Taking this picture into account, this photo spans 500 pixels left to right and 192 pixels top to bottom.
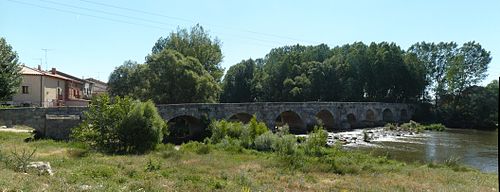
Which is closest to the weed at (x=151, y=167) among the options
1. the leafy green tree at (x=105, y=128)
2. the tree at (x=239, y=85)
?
the leafy green tree at (x=105, y=128)

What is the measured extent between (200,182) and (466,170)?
15.5 metres

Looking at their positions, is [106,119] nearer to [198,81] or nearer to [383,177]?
[383,177]

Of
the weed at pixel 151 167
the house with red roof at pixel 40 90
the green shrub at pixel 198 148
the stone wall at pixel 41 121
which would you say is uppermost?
the house with red roof at pixel 40 90

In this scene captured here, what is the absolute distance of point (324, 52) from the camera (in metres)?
92.4

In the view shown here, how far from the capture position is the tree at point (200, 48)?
59.0 m

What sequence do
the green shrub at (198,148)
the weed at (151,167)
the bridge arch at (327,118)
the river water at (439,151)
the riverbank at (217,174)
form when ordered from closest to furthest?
the riverbank at (217,174) → the weed at (151,167) → the green shrub at (198,148) → the river water at (439,151) → the bridge arch at (327,118)

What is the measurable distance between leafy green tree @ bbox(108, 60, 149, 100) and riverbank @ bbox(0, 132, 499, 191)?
22.6 meters

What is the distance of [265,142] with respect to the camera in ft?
94.2

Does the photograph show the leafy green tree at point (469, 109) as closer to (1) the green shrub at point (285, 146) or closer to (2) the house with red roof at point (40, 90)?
(1) the green shrub at point (285, 146)

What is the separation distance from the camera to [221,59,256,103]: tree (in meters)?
88.6

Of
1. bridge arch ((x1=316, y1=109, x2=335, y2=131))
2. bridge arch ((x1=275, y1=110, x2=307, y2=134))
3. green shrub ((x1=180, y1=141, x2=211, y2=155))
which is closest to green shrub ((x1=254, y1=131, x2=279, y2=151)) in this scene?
green shrub ((x1=180, y1=141, x2=211, y2=155))

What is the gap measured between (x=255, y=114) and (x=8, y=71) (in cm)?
2443

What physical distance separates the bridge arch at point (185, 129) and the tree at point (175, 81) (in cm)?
401

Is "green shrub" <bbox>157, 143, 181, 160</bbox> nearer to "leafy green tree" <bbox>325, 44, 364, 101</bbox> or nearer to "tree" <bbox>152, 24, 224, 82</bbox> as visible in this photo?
"tree" <bbox>152, 24, 224, 82</bbox>
